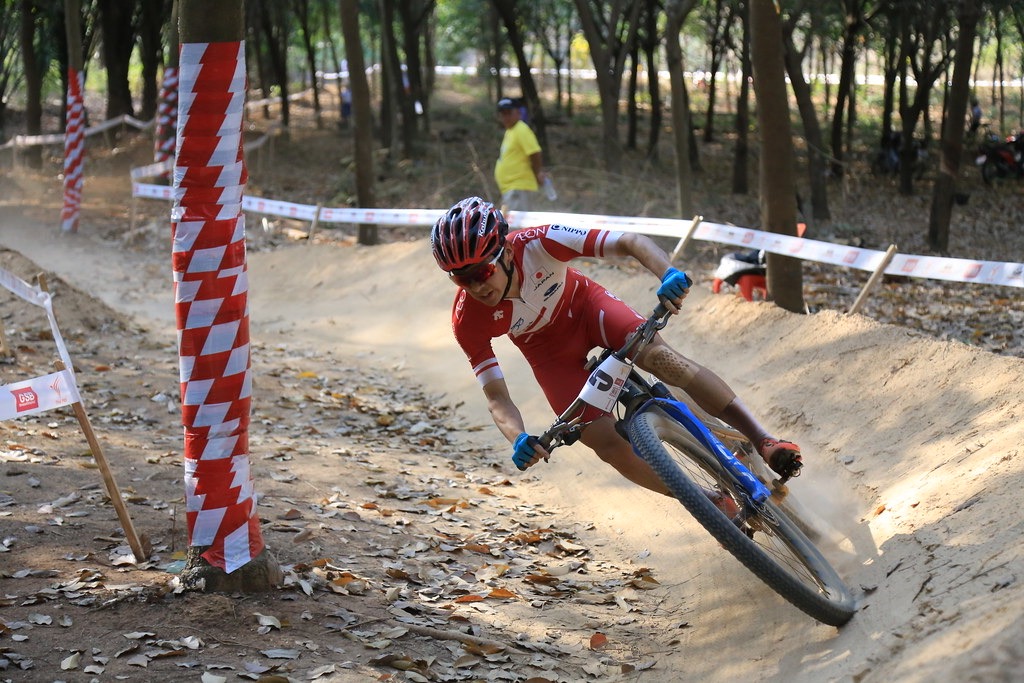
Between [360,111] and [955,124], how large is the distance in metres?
9.06

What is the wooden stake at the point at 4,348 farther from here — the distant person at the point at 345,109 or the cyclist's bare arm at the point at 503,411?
the distant person at the point at 345,109

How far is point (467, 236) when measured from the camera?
4.68 metres

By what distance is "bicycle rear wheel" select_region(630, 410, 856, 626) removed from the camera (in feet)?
13.9

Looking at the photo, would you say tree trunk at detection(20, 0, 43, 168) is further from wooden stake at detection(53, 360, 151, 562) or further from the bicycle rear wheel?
the bicycle rear wheel

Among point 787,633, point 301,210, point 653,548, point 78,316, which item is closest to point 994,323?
point 653,548

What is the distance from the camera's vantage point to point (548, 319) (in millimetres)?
5320

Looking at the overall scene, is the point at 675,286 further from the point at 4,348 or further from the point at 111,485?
the point at 4,348

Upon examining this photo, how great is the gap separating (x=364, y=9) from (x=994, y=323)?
31417 mm

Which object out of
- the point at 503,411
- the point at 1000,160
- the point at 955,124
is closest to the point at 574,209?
the point at 955,124

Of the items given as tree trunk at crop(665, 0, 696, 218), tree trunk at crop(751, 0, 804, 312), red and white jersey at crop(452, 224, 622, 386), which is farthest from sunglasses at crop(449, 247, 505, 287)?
tree trunk at crop(665, 0, 696, 218)

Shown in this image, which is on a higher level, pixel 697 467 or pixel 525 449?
pixel 525 449

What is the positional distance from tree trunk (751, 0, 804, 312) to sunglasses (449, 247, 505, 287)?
5.31m

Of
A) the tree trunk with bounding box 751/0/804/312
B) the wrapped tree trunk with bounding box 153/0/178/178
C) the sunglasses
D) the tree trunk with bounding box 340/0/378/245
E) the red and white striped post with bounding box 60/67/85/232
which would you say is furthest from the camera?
the wrapped tree trunk with bounding box 153/0/178/178

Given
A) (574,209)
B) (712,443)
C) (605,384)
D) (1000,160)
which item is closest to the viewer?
(605,384)
